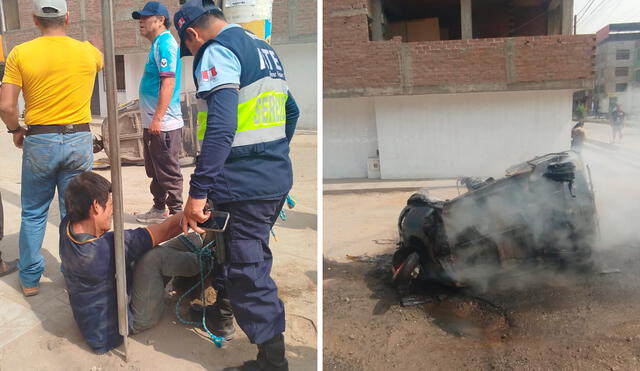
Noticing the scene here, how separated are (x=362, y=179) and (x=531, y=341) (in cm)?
758

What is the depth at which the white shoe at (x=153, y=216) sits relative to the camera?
399cm

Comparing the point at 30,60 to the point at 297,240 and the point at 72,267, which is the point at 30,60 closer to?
the point at 72,267

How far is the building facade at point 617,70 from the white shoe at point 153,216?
32.4 feet

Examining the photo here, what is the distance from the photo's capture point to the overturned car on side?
3.92 m

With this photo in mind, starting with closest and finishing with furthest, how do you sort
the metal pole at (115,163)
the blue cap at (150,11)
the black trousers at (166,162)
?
the metal pole at (115,163)
the blue cap at (150,11)
the black trousers at (166,162)

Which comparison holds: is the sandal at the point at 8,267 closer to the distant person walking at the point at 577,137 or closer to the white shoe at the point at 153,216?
the white shoe at the point at 153,216

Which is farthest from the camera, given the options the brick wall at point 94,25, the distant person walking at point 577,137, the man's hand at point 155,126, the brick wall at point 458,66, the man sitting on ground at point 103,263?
the brick wall at point 458,66

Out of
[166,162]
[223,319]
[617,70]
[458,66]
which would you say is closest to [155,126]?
[166,162]

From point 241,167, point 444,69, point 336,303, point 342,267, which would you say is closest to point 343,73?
point 444,69

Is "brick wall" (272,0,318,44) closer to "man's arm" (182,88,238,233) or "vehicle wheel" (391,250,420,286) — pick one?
"vehicle wheel" (391,250,420,286)

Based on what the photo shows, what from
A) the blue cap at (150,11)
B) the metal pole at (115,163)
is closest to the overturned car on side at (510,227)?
the metal pole at (115,163)

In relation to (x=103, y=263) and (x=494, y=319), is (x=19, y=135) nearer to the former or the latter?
(x=103, y=263)

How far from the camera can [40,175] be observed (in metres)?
2.86

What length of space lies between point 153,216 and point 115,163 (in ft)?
5.73
